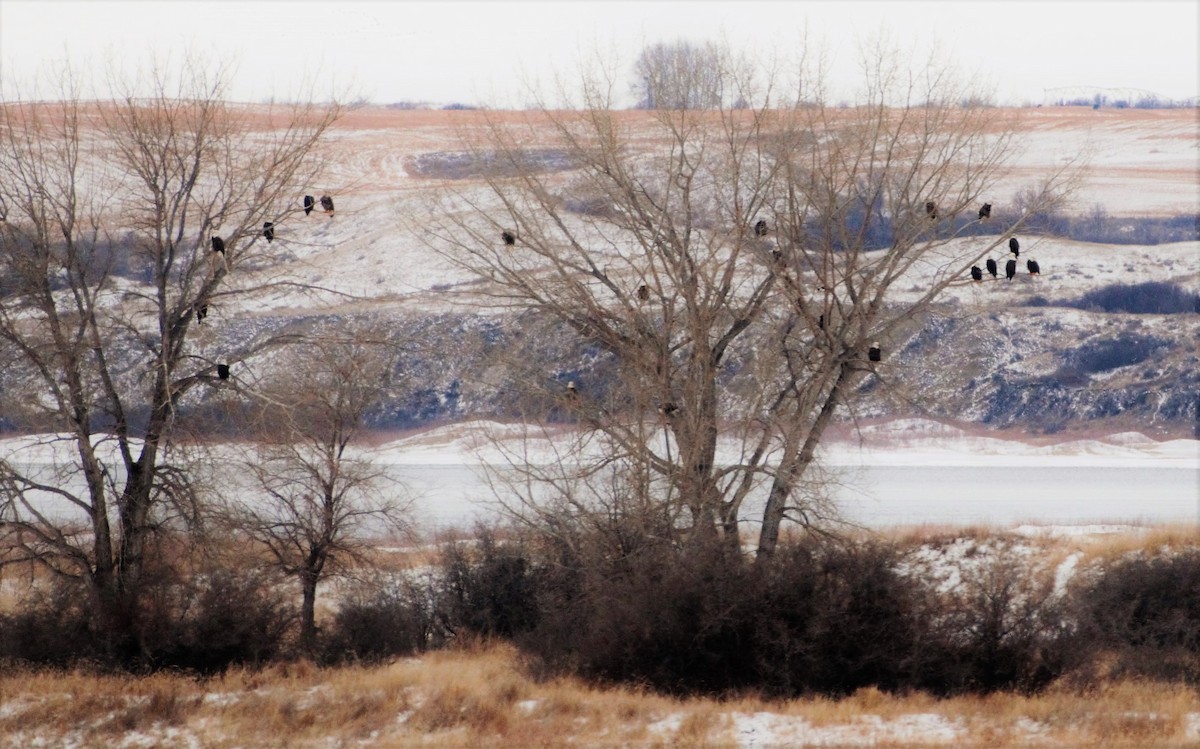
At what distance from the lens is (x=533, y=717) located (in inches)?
406

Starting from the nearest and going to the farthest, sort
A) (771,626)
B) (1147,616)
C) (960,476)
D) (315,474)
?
(771,626), (1147,616), (315,474), (960,476)

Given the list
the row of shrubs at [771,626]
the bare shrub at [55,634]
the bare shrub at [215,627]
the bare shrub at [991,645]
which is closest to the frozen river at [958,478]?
the bare shrub at [215,627]

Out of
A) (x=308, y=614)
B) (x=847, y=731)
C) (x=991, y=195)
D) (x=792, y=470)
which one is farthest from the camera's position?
(x=991, y=195)

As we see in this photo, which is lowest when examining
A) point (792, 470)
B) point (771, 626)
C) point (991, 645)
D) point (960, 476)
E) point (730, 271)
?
point (960, 476)

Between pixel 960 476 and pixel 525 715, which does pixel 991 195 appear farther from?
pixel 525 715

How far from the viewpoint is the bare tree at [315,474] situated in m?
15.5

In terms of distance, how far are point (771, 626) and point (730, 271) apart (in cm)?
515

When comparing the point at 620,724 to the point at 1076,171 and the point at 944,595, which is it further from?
the point at 1076,171

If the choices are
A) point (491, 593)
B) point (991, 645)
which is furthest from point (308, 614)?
point (991, 645)

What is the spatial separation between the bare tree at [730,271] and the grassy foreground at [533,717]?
3265 millimetres

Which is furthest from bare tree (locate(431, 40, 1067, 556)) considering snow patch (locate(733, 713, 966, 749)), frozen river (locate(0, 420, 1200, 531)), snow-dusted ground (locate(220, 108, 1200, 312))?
snow-dusted ground (locate(220, 108, 1200, 312))

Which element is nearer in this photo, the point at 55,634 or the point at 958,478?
the point at 55,634

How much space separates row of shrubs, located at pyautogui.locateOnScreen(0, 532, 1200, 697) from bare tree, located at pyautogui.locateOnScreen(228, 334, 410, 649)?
1.37m

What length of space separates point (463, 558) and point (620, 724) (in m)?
7.94
